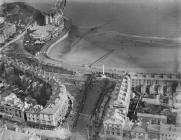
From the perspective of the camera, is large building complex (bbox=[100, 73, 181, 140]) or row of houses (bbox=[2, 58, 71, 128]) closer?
large building complex (bbox=[100, 73, 181, 140])

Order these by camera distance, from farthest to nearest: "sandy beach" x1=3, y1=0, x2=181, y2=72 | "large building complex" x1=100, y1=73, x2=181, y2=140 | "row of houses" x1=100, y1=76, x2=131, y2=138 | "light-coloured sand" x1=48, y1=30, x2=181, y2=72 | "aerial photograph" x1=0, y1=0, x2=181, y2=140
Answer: "sandy beach" x1=3, y1=0, x2=181, y2=72 < "light-coloured sand" x1=48, y1=30, x2=181, y2=72 < "aerial photograph" x1=0, y1=0, x2=181, y2=140 < "row of houses" x1=100, y1=76, x2=131, y2=138 < "large building complex" x1=100, y1=73, x2=181, y2=140

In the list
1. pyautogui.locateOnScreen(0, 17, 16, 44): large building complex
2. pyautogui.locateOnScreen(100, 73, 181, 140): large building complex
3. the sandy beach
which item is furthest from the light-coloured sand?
pyautogui.locateOnScreen(0, 17, 16, 44): large building complex

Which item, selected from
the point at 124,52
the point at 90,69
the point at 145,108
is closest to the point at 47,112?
the point at 145,108

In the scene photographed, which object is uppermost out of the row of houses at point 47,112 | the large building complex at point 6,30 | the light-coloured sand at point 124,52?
the large building complex at point 6,30

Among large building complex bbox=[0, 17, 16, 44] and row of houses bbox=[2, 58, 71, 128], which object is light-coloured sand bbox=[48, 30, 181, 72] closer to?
large building complex bbox=[0, 17, 16, 44]

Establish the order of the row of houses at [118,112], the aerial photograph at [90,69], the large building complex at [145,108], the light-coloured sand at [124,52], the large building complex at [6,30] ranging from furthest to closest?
1. the large building complex at [6,30]
2. the light-coloured sand at [124,52]
3. the aerial photograph at [90,69]
4. the row of houses at [118,112]
5. the large building complex at [145,108]

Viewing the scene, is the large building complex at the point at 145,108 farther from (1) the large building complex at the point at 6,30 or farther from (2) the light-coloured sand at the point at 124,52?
(1) the large building complex at the point at 6,30

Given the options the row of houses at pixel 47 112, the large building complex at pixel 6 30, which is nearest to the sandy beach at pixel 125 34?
the large building complex at pixel 6 30

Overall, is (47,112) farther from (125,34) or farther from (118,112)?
(125,34)
